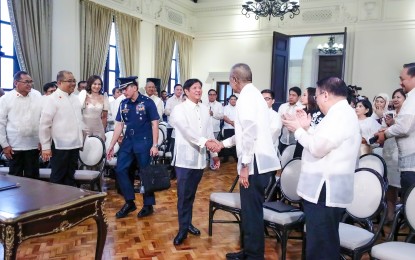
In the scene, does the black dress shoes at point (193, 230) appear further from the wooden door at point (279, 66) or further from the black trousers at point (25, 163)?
the wooden door at point (279, 66)

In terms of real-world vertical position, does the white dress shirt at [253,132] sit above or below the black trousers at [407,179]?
above

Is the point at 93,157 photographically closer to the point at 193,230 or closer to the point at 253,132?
the point at 193,230

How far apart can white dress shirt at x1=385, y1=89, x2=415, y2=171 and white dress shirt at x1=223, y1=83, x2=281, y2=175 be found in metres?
1.13

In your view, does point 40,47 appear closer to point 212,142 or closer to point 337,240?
point 212,142

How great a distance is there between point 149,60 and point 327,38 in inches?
235

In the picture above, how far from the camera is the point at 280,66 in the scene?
31.0ft

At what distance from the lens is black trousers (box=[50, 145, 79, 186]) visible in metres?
3.63

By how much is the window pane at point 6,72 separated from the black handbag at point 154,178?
4155 millimetres

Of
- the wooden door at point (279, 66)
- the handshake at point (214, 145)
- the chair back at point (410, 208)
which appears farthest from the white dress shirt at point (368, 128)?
the wooden door at point (279, 66)

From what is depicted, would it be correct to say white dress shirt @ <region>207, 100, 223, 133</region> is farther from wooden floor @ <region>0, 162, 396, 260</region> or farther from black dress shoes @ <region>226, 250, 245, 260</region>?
black dress shoes @ <region>226, 250, 245, 260</region>

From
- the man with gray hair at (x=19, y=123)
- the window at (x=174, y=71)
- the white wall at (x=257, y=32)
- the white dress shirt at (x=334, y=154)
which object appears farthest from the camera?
the window at (x=174, y=71)

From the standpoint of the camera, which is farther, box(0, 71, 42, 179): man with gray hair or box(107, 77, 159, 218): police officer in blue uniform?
box(107, 77, 159, 218): police officer in blue uniform

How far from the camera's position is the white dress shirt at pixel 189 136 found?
3098mm

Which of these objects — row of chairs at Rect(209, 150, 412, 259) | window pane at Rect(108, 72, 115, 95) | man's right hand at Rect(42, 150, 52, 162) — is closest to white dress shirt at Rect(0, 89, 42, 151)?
man's right hand at Rect(42, 150, 52, 162)
